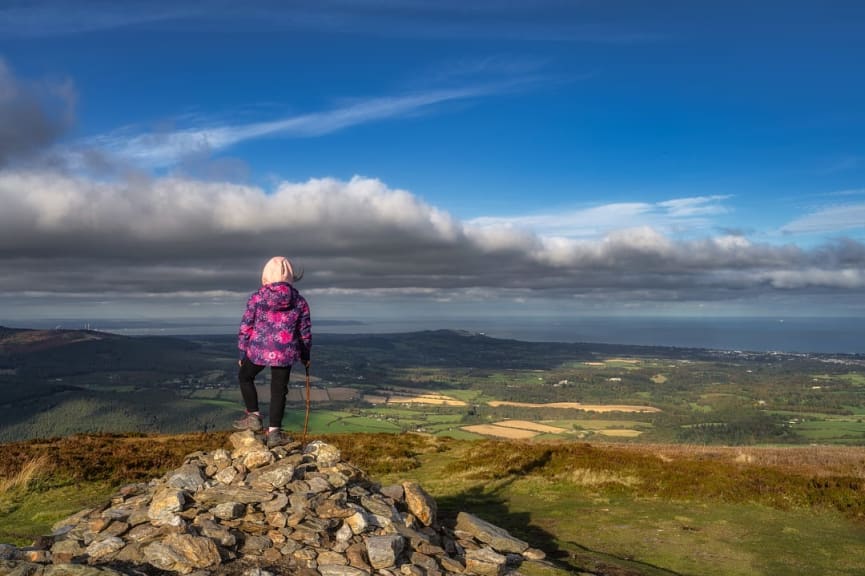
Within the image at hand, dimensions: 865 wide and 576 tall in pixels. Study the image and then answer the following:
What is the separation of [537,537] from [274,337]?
758cm

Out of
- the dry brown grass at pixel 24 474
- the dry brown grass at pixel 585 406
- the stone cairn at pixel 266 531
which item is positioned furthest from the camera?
the dry brown grass at pixel 585 406

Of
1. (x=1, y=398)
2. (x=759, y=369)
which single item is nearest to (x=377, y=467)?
(x=1, y=398)

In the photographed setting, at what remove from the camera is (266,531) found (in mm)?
9266

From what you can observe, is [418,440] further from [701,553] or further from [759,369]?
[759,369]

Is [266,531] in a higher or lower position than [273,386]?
lower

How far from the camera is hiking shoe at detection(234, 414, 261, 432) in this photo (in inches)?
509

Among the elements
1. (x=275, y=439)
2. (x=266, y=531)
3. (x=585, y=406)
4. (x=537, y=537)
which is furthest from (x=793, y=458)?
(x=585, y=406)

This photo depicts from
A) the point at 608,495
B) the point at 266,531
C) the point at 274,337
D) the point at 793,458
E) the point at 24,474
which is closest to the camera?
the point at 266,531

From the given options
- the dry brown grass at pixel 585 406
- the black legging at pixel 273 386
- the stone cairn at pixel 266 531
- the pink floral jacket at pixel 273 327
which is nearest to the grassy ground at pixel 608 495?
the stone cairn at pixel 266 531

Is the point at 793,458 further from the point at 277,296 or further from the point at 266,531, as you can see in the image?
the point at 266,531

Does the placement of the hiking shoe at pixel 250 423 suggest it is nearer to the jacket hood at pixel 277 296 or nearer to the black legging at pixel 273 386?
the black legging at pixel 273 386

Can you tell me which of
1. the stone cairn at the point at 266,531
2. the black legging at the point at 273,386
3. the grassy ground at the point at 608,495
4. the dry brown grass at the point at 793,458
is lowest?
the dry brown grass at the point at 793,458

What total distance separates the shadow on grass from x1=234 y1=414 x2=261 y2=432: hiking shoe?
15.9ft

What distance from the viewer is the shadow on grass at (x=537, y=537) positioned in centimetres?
1041
